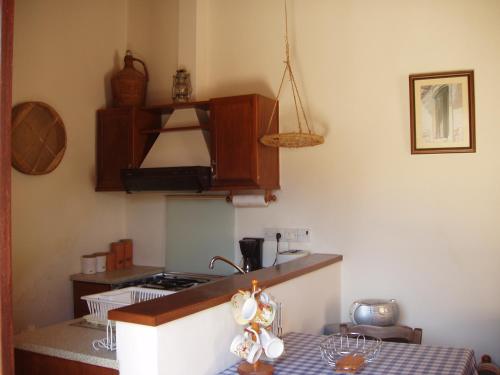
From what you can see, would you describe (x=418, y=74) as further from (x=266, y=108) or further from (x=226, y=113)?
(x=226, y=113)

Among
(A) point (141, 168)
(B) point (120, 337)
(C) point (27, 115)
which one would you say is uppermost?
(C) point (27, 115)

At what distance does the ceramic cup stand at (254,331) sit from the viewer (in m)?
1.91

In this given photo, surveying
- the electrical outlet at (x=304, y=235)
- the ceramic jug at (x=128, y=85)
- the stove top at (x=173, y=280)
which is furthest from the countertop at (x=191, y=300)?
the ceramic jug at (x=128, y=85)

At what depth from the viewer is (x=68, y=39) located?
3895mm

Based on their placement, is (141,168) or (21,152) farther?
(141,168)

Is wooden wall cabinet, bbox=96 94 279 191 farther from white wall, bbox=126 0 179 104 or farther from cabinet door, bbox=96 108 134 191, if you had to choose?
white wall, bbox=126 0 179 104

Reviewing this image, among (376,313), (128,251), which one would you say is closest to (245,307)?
(376,313)

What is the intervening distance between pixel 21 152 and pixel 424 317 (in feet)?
9.53

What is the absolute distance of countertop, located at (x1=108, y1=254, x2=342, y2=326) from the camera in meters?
1.81

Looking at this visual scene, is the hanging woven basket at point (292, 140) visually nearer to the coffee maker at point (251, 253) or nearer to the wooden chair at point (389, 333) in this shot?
the coffee maker at point (251, 253)

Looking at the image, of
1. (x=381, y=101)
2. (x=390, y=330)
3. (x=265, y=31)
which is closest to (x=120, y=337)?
(x=390, y=330)

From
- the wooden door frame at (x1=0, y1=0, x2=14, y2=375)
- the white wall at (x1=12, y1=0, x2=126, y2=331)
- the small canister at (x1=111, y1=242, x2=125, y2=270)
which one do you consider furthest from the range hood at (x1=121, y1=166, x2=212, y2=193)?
the wooden door frame at (x1=0, y1=0, x2=14, y2=375)

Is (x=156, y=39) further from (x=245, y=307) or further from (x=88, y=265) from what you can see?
(x=245, y=307)

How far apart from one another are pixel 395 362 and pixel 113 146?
110 inches
